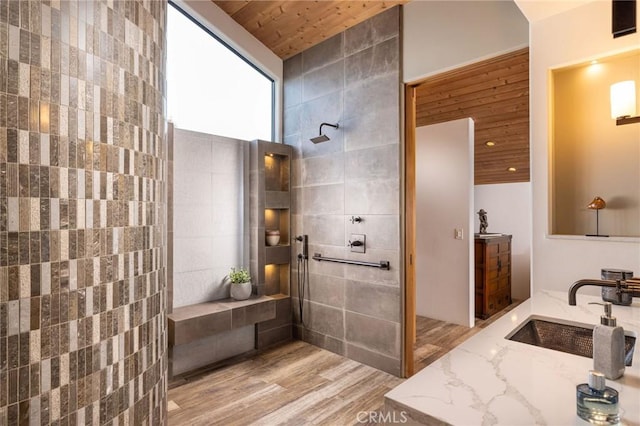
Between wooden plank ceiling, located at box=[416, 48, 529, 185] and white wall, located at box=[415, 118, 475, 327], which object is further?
white wall, located at box=[415, 118, 475, 327]

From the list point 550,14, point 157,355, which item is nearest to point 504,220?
point 550,14

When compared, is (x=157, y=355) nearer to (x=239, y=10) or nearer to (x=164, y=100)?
(x=164, y=100)

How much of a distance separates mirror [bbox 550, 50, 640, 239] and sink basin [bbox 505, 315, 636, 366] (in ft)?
2.25

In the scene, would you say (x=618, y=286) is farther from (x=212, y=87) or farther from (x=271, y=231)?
(x=212, y=87)

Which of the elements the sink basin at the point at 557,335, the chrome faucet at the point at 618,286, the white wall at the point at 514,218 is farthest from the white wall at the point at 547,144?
the white wall at the point at 514,218

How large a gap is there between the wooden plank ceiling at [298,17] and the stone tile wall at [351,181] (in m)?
0.09

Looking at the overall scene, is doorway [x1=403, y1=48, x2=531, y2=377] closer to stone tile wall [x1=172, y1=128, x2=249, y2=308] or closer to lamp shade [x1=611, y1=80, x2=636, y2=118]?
lamp shade [x1=611, y1=80, x2=636, y2=118]

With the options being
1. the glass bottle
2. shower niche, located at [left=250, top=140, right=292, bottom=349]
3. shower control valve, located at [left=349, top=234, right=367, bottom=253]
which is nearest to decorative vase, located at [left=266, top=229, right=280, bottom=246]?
shower niche, located at [left=250, top=140, right=292, bottom=349]

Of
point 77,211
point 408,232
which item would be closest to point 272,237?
point 408,232

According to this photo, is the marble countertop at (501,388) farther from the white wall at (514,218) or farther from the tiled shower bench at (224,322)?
the white wall at (514,218)

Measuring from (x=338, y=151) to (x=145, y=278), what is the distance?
253 cm

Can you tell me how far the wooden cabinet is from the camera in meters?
4.36

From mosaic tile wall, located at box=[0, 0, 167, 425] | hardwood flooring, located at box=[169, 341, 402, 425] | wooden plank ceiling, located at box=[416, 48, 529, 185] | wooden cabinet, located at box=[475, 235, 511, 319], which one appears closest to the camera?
mosaic tile wall, located at box=[0, 0, 167, 425]

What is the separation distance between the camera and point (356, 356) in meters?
3.09
